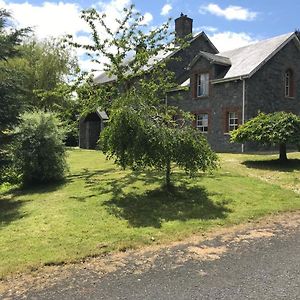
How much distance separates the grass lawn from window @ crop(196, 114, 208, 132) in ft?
41.1

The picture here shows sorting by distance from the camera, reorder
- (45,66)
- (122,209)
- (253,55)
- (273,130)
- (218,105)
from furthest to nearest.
Result: (45,66), (253,55), (218,105), (273,130), (122,209)

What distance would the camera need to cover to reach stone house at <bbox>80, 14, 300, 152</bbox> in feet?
83.1

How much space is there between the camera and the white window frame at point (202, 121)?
28.2 metres

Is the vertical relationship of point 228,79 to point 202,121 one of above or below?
above

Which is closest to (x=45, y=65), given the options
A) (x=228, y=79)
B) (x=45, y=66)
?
(x=45, y=66)

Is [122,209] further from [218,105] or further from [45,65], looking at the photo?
[45,65]

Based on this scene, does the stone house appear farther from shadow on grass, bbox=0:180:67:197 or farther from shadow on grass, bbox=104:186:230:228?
shadow on grass, bbox=104:186:230:228

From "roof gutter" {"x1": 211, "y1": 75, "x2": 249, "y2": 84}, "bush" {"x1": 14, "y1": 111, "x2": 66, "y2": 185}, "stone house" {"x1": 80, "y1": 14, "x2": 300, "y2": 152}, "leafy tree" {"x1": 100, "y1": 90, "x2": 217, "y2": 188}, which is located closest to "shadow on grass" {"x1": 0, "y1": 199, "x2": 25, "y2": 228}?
"bush" {"x1": 14, "y1": 111, "x2": 66, "y2": 185}

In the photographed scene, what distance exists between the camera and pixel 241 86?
25234 mm

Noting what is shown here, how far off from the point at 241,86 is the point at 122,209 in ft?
56.6

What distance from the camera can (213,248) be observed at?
731 cm

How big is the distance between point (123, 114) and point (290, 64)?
2007cm

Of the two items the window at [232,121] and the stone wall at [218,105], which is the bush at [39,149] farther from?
the window at [232,121]

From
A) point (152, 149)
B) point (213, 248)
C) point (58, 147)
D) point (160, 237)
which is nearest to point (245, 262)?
point (213, 248)
